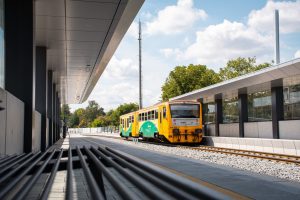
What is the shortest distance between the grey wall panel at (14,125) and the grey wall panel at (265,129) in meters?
17.3

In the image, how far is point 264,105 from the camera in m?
24.2

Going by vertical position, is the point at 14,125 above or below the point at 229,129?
above

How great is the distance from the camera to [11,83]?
29.9 ft

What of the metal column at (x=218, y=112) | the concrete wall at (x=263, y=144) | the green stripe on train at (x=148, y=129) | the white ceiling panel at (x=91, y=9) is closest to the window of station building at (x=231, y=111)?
the metal column at (x=218, y=112)

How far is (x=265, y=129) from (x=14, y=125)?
1863cm

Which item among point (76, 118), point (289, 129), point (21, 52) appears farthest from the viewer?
point (76, 118)

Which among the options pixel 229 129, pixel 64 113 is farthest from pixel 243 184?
pixel 64 113

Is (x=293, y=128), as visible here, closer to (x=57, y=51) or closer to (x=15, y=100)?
(x=57, y=51)

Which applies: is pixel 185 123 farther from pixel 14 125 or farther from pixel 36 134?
pixel 14 125

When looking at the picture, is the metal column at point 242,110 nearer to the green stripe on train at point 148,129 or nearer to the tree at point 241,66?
the green stripe on train at point 148,129

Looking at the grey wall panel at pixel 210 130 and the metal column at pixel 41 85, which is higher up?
the metal column at pixel 41 85

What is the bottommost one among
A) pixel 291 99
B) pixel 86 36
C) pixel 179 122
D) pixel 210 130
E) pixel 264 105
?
pixel 210 130

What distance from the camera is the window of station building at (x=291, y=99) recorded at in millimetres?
21031

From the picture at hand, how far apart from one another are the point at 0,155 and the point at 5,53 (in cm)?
331
